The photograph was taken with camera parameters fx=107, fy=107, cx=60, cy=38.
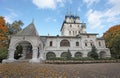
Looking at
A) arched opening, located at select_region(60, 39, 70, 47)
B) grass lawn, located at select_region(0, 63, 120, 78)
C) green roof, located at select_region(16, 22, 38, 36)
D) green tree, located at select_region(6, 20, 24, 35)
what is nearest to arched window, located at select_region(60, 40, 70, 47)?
arched opening, located at select_region(60, 39, 70, 47)

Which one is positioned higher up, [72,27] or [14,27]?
[72,27]

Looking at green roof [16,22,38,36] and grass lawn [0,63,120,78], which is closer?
grass lawn [0,63,120,78]

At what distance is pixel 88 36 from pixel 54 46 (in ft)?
33.7

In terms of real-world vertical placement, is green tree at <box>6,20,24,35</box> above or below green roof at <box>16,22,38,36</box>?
above

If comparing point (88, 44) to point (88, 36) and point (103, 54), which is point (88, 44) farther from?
point (103, 54)

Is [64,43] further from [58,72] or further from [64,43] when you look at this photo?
[58,72]

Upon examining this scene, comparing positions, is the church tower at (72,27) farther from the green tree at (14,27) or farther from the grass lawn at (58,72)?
the grass lawn at (58,72)

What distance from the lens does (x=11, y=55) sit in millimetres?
19297

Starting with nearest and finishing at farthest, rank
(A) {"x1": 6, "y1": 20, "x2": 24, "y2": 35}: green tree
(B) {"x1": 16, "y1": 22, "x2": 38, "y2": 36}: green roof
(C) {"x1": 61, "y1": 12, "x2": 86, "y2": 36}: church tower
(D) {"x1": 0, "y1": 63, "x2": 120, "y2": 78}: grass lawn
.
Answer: (D) {"x1": 0, "y1": 63, "x2": 120, "y2": 78}: grass lawn < (B) {"x1": 16, "y1": 22, "x2": 38, "y2": 36}: green roof < (A) {"x1": 6, "y1": 20, "x2": 24, "y2": 35}: green tree < (C) {"x1": 61, "y1": 12, "x2": 86, "y2": 36}: church tower

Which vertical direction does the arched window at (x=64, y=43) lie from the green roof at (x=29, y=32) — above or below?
below

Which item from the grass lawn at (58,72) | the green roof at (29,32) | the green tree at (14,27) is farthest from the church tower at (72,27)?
the grass lawn at (58,72)

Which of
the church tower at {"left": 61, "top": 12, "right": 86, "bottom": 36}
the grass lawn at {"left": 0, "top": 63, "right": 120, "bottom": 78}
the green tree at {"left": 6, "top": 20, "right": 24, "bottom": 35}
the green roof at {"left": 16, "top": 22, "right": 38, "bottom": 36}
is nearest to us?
the grass lawn at {"left": 0, "top": 63, "right": 120, "bottom": 78}

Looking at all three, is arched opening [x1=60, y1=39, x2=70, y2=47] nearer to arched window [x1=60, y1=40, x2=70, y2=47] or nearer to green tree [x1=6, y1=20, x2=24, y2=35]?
arched window [x1=60, y1=40, x2=70, y2=47]

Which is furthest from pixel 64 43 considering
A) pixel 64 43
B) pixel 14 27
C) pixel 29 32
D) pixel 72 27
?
pixel 72 27
